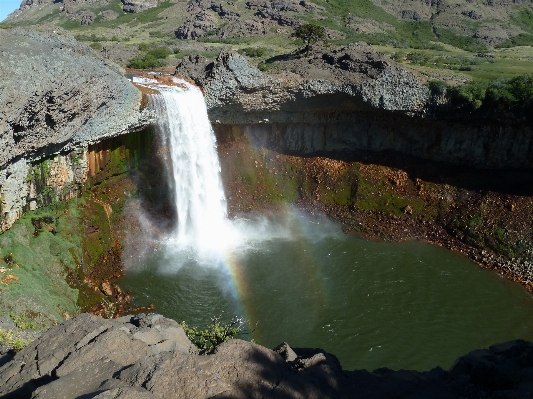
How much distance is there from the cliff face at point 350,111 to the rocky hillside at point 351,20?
124 ft

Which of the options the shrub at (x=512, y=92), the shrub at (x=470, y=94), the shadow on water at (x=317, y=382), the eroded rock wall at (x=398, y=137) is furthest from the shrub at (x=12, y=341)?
the shrub at (x=512, y=92)

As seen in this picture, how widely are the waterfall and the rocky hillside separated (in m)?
44.5

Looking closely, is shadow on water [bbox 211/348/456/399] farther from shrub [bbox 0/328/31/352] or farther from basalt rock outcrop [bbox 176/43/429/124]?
basalt rock outcrop [bbox 176/43/429/124]

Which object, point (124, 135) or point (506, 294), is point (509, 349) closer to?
point (506, 294)

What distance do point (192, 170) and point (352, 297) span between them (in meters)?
11.5

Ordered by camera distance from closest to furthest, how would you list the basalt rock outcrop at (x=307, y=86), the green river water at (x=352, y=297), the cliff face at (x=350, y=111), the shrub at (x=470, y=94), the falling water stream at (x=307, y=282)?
1. the green river water at (x=352, y=297)
2. the falling water stream at (x=307, y=282)
3. the shrub at (x=470, y=94)
4. the basalt rock outcrop at (x=307, y=86)
5. the cliff face at (x=350, y=111)

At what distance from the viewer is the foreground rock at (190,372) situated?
6875 mm

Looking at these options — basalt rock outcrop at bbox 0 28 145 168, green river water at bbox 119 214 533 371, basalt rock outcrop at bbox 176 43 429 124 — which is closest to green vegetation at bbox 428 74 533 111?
basalt rock outcrop at bbox 176 43 429 124

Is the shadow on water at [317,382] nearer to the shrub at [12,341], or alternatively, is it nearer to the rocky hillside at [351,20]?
the shrub at [12,341]

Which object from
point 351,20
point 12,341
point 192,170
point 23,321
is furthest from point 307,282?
point 351,20

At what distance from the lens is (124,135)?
22.5m

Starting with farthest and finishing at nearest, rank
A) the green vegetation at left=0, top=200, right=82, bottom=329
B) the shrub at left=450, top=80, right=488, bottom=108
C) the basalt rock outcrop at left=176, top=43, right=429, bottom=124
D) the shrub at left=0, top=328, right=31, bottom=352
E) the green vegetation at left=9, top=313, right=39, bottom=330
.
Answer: the basalt rock outcrop at left=176, top=43, right=429, bottom=124 < the shrub at left=450, top=80, right=488, bottom=108 < the green vegetation at left=0, top=200, right=82, bottom=329 < the green vegetation at left=9, top=313, right=39, bottom=330 < the shrub at left=0, top=328, right=31, bottom=352

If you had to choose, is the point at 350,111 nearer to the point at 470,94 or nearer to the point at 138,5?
the point at 470,94

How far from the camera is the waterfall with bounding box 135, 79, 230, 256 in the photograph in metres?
22.2
